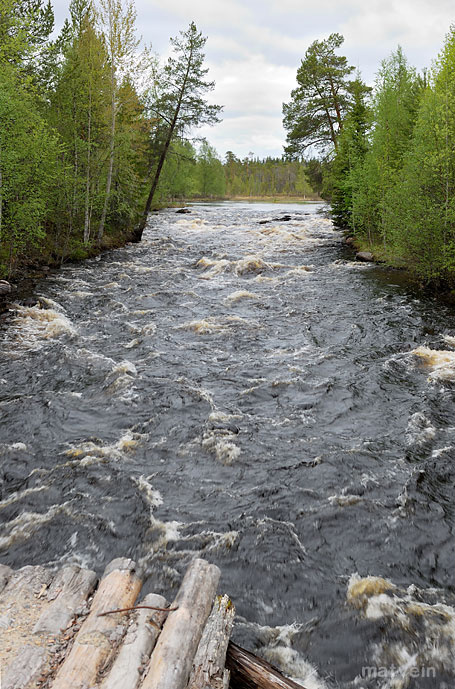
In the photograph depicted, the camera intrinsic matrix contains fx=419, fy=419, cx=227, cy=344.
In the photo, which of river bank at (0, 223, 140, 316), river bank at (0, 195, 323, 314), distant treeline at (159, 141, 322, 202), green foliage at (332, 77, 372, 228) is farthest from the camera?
distant treeline at (159, 141, 322, 202)

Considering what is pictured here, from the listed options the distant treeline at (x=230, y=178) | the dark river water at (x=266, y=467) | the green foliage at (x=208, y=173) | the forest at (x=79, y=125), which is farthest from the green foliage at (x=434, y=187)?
the green foliage at (x=208, y=173)

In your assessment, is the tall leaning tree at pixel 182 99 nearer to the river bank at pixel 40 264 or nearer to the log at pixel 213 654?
the river bank at pixel 40 264

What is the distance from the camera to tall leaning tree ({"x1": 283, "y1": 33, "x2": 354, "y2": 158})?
114ft

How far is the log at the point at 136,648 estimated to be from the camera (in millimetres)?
2670

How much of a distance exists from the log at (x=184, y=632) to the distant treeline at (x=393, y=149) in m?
13.9

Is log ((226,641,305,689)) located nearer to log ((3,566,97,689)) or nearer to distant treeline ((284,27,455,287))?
log ((3,566,97,689))

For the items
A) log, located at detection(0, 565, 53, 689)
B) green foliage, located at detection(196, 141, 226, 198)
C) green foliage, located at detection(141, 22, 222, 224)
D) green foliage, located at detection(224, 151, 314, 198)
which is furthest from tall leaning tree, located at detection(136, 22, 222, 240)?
green foliage, located at detection(224, 151, 314, 198)

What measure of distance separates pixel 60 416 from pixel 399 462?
5871mm

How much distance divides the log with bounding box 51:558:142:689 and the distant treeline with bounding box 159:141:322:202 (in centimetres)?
6560

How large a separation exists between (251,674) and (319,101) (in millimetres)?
41405

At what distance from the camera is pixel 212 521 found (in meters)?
5.35

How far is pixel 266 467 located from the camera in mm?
6367

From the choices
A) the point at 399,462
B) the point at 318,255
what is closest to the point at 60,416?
the point at 399,462

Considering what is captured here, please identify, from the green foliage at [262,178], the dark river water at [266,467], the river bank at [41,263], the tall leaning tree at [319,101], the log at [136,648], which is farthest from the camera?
the green foliage at [262,178]
